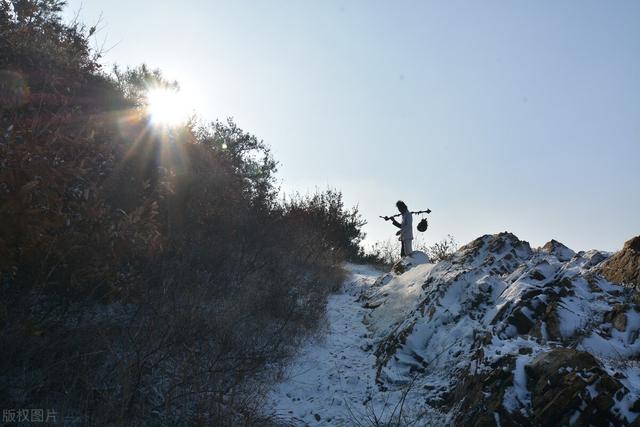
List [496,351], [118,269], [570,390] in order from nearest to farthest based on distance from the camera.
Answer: [570,390] → [496,351] → [118,269]

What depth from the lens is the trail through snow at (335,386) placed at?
420cm

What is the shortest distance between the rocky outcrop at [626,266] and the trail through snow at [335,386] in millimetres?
3066

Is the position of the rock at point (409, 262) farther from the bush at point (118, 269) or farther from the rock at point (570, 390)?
the rock at point (570, 390)

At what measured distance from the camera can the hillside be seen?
314 centimetres

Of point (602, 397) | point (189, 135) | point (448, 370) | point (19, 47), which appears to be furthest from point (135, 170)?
point (602, 397)

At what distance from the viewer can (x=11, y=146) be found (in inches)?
110

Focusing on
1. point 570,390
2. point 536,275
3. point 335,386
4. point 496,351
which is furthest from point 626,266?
point 335,386

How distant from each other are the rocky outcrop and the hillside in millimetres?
179

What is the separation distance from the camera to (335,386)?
4.96 meters

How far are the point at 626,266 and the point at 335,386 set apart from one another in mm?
3887

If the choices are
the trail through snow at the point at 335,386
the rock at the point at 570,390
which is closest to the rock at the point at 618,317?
the rock at the point at 570,390

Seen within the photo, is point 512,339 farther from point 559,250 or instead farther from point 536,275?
point 559,250

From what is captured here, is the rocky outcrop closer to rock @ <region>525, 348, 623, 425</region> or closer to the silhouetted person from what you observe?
rock @ <region>525, 348, 623, 425</region>

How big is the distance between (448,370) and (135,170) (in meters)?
4.67
